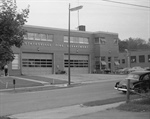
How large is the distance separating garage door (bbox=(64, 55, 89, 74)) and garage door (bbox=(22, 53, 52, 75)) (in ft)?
12.9

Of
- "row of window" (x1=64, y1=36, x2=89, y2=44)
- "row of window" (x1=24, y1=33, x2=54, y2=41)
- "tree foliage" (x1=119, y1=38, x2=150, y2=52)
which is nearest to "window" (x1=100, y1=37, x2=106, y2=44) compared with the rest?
"row of window" (x1=64, y1=36, x2=89, y2=44)

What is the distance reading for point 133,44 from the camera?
123m

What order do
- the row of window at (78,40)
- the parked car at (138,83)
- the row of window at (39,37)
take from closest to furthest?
1. the parked car at (138,83)
2. the row of window at (39,37)
3. the row of window at (78,40)

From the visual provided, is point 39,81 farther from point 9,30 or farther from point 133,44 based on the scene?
point 133,44

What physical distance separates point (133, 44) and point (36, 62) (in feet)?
287

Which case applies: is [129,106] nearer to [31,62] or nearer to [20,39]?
[20,39]

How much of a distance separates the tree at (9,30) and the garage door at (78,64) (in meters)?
40.6

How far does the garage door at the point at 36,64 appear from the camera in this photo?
42.7 metres

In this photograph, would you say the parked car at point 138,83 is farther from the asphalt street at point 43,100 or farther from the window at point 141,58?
the window at point 141,58

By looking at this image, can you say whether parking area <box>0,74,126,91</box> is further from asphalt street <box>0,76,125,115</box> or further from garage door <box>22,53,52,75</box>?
asphalt street <box>0,76,125,115</box>

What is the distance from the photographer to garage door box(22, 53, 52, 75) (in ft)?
140

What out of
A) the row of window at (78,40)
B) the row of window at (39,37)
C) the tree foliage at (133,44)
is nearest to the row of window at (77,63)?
the row of window at (78,40)

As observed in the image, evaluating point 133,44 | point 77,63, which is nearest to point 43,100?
point 77,63

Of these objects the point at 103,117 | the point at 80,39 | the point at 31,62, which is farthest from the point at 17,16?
the point at 80,39
